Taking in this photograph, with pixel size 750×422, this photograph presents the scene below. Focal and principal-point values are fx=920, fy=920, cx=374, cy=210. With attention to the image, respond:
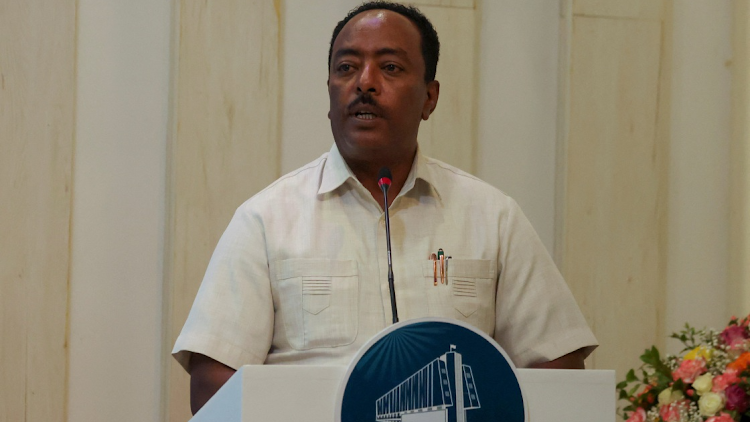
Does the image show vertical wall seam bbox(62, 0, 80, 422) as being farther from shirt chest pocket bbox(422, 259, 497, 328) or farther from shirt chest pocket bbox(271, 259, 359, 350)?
shirt chest pocket bbox(422, 259, 497, 328)

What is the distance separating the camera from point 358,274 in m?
2.26

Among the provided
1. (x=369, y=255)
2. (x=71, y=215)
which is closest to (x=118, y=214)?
(x=71, y=215)

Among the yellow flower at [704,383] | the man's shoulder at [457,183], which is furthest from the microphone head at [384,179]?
the yellow flower at [704,383]

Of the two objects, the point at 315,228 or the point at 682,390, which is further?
the point at 315,228

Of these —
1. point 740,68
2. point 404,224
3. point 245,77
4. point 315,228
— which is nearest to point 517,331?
point 404,224

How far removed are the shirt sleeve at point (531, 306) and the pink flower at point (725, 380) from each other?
0.63 meters

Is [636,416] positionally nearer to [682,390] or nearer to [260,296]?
[682,390]

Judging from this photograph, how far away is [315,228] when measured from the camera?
232 centimetres

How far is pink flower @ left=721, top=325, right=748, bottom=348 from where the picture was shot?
171 centimetres

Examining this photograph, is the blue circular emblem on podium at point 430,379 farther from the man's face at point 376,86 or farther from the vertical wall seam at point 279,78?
the vertical wall seam at point 279,78

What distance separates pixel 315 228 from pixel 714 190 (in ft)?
5.59

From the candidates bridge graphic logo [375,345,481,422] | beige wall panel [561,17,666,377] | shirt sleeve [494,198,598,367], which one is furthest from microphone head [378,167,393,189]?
beige wall panel [561,17,666,377]

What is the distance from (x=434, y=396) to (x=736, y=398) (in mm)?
564

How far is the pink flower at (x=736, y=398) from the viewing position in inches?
63.4
